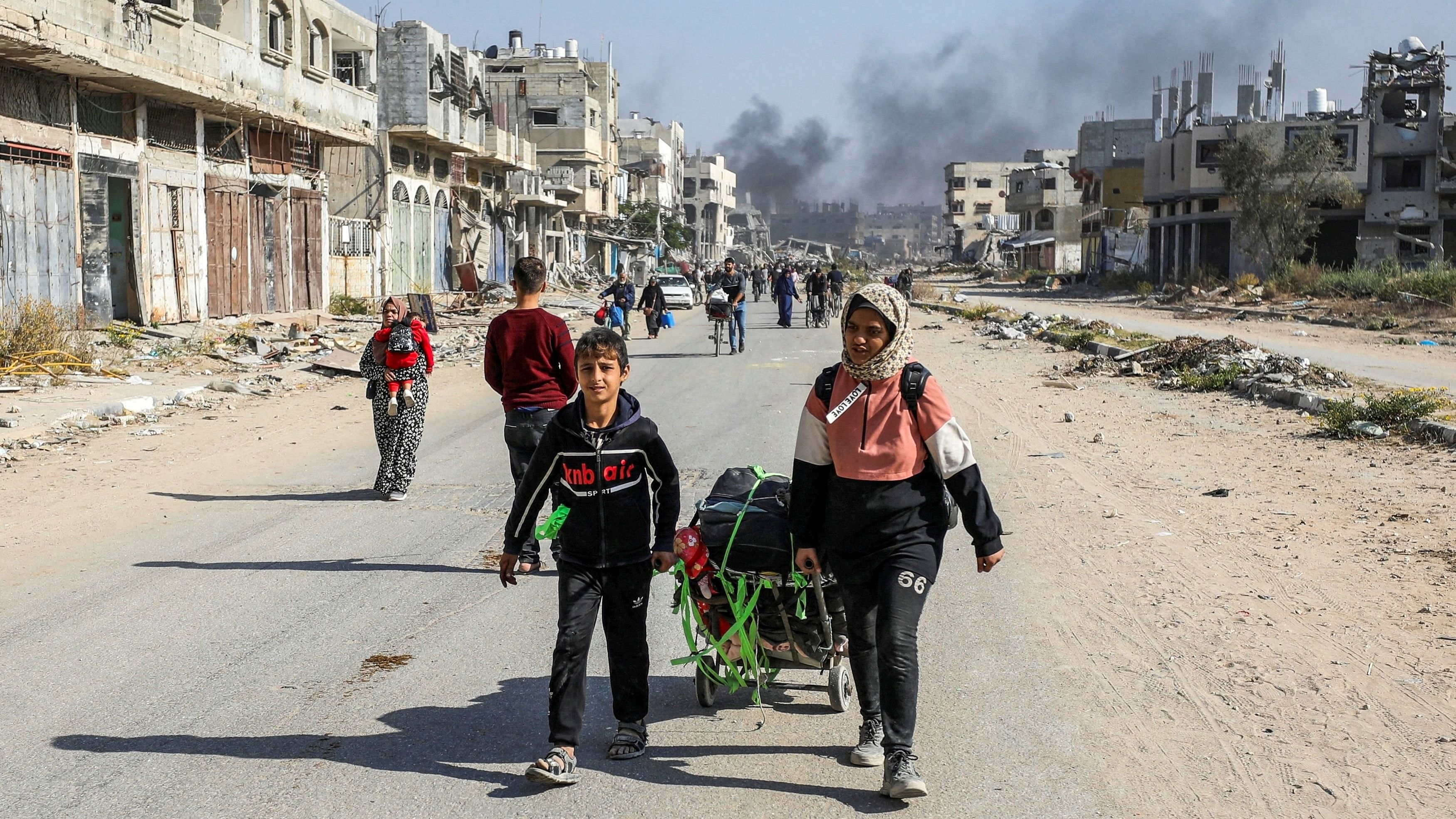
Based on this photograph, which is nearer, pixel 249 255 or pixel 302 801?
pixel 302 801

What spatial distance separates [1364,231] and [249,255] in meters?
45.5

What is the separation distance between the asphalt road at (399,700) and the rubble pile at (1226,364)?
1023cm

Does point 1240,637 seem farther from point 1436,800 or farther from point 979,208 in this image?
point 979,208

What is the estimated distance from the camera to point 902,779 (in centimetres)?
395

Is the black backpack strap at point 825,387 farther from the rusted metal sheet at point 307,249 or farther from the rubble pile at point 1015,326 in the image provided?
the rusted metal sheet at point 307,249

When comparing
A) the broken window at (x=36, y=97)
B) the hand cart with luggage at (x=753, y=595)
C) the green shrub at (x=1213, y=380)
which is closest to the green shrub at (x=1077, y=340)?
the green shrub at (x=1213, y=380)

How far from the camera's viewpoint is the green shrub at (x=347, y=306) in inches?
1266

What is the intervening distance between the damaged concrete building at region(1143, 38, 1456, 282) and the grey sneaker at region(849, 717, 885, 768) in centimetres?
5274

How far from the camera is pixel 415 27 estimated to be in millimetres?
41000

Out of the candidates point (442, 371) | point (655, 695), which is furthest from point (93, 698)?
point (442, 371)

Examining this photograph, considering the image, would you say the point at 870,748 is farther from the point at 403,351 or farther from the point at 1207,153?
the point at 1207,153

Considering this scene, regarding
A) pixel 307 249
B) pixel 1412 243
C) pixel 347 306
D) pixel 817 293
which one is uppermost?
pixel 1412 243

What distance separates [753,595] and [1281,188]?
51802 millimetres

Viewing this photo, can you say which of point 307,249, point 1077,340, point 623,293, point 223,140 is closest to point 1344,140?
point 1077,340
